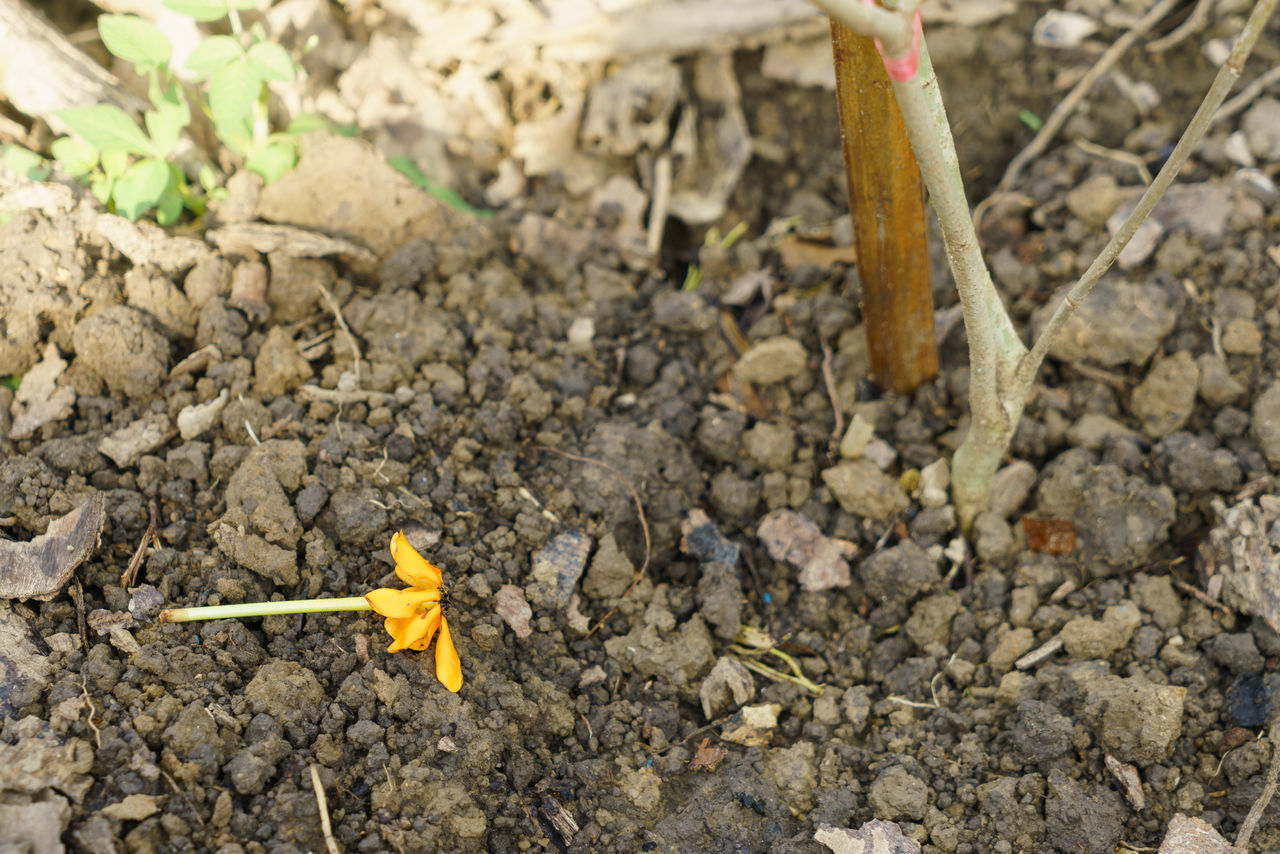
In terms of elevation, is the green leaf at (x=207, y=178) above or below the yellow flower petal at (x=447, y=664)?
above

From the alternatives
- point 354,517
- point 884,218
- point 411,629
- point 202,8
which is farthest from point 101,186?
point 884,218

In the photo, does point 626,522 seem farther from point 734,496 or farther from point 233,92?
point 233,92

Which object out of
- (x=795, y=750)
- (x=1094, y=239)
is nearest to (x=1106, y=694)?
(x=795, y=750)

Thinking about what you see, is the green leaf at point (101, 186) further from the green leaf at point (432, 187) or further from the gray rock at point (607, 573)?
the gray rock at point (607, 573)

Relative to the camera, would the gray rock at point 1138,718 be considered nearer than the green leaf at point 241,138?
Yes

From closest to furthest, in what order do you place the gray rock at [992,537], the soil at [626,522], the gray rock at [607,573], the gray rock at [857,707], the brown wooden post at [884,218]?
the soil at [626,522]
the brown wooden post at [884,218]
the gray rock at [857,707]
the gray rock at [607,573]
the gray rock at [992,537]

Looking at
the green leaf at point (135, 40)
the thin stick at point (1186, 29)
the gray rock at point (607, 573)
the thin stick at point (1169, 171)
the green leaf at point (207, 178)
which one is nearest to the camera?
the thin stick at point (1169, 171)

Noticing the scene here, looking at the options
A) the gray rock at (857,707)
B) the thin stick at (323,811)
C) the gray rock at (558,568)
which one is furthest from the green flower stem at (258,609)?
the gray rock at (857,707)

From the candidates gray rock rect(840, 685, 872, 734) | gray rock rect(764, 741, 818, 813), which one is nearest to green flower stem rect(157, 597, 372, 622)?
gray rock rect(764, 741, 818, 813)
